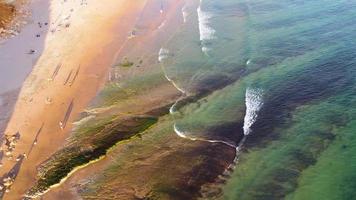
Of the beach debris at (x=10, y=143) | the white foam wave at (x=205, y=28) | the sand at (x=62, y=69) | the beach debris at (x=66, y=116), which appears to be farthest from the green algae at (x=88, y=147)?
the white foam wave at (x=205, y=28)

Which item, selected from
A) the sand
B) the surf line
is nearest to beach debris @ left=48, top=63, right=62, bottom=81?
the sand

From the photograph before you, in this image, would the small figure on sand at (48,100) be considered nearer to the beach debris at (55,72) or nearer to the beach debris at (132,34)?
the beach debris at (55,72)


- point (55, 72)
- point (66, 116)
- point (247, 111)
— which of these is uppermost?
point (55, 72)

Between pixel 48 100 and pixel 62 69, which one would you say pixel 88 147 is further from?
pixel 62 69

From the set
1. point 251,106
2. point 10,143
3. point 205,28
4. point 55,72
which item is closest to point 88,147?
point 10,143

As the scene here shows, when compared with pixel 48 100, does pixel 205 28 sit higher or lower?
higher

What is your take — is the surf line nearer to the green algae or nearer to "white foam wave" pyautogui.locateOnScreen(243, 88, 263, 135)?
"white foam wave" pyautogui.locateOnScreen(243, 88, 263, 135)
